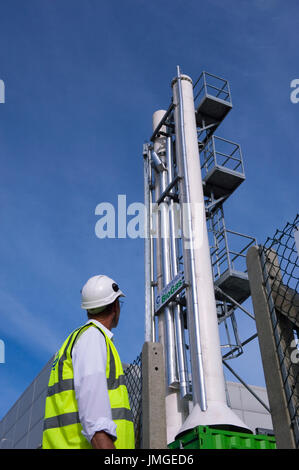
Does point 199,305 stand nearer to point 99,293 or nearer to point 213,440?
point 213,440

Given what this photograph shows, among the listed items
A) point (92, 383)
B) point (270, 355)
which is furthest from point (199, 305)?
point (92, 383)

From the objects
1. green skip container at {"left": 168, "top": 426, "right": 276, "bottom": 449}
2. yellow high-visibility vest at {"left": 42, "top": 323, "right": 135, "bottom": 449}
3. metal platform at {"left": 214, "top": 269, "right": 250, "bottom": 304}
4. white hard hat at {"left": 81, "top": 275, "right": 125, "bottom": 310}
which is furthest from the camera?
metal platform at {"left": 214, "top": 269, "right": 250, "bottom": 304}

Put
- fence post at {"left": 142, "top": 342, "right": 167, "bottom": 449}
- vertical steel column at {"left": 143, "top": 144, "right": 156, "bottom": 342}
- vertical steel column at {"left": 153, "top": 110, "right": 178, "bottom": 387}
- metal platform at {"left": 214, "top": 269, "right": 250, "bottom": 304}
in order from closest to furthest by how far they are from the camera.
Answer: fence post at {"left": 142, "top": 342, "right": 167, "bottom": 449} → vertical steel column at {"left": 153, "top": 110, "right": 178, "bottom": 387} → vertical steel column at {"left": 143, "top": 144, "right": 156, "bottom": 342} → metal platform at {"left": 214, "top": 269, "right": 250, "bottom": 304}

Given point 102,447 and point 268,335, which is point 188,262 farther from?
point 102,447

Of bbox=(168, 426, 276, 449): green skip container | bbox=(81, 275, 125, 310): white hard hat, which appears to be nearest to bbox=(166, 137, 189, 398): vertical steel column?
bbox=(168, 426, 276, 449): green skip container

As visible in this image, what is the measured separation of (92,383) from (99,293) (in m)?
0.88

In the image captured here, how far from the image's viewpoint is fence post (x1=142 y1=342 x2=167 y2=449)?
445 centimetres

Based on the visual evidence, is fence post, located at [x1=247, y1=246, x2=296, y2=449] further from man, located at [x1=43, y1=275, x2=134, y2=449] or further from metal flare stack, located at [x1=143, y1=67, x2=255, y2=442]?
metal flare stack, located at [x1=143, y1=67, x2=255, y2=442]

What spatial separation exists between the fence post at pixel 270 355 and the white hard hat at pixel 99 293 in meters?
1.15

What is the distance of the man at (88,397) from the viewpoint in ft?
8.98

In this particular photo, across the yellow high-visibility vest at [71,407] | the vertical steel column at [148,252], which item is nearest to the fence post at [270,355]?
the yellow high-visibility vest at [71,407]

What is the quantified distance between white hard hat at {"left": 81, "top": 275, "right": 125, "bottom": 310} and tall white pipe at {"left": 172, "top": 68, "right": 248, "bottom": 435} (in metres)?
7.35
